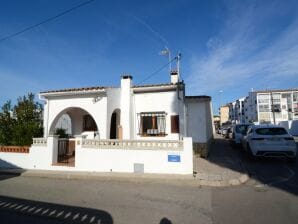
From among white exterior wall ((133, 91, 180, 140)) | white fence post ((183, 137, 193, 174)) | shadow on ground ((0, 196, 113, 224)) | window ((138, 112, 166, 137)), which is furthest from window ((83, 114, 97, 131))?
shadow on ground ((0, 196, 113, 224))

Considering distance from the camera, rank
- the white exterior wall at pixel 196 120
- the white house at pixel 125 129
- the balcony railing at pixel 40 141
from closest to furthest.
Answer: the white house at pixel 125 129
the balcony railing at pixel 40 141
the white exterior wall at pixel 196 120

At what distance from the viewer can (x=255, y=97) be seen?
81.8 metres

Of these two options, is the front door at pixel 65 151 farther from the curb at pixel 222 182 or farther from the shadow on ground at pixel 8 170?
the curb at pixel 222 182

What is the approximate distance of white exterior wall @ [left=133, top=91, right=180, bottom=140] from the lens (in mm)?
13367

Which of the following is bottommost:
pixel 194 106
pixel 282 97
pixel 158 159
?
pixel 158 159

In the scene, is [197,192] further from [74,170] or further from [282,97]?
[282,97]

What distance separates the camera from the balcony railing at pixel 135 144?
9355 mm

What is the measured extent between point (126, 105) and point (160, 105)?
1.93 meters

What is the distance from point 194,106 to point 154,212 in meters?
10.6

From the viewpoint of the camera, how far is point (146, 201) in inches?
250

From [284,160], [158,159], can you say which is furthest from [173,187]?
[284,160]

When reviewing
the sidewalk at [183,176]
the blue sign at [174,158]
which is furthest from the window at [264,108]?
the blue sign at [174,158]

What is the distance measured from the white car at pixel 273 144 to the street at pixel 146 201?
202 cm

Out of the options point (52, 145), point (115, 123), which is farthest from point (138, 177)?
point (115, 123)
